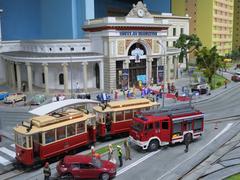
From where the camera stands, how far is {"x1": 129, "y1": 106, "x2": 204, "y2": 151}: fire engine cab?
24.9 m

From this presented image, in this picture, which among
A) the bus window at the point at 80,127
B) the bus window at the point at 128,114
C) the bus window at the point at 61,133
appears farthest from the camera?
the bus window at the point at 128,114

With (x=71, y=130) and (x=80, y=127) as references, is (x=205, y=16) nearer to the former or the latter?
(x=80, y=127)

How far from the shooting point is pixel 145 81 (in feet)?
185

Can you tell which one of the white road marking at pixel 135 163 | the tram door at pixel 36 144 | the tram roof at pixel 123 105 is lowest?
the white road marking at pixel 135 163

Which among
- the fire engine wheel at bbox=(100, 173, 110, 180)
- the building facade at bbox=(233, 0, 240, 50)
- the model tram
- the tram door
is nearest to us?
the fire engine wheel at bbox=(100, 173, 110, 180)

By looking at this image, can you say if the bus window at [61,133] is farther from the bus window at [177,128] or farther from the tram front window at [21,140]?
the bus window at [177,128]

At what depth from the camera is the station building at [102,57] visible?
4994 cm

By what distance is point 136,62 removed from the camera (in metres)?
54.8

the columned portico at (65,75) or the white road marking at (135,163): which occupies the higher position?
the columned portico at (65,75)

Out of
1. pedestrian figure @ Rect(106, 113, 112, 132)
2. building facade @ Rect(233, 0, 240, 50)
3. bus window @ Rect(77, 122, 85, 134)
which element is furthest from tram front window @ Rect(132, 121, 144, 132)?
building facade @ Rect(233, 0, 240, 50)

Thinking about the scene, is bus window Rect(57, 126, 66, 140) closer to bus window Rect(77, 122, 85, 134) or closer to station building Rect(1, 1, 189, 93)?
bus window Rect(77, 122, 85, 134)

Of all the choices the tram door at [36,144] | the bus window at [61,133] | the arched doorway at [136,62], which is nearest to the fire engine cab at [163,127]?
the bus window at [61,133]

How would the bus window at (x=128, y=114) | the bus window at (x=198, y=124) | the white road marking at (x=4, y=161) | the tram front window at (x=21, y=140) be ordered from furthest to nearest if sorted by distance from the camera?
1. the bus window at (x=128, y=114)
2. the bus window at (x=198, y=124)
3. the white road marking at (x=4, y=161)
4. the tram front window at (x=21, y=140)

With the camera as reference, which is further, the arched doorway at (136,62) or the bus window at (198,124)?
the arched doorway at (136,62)
